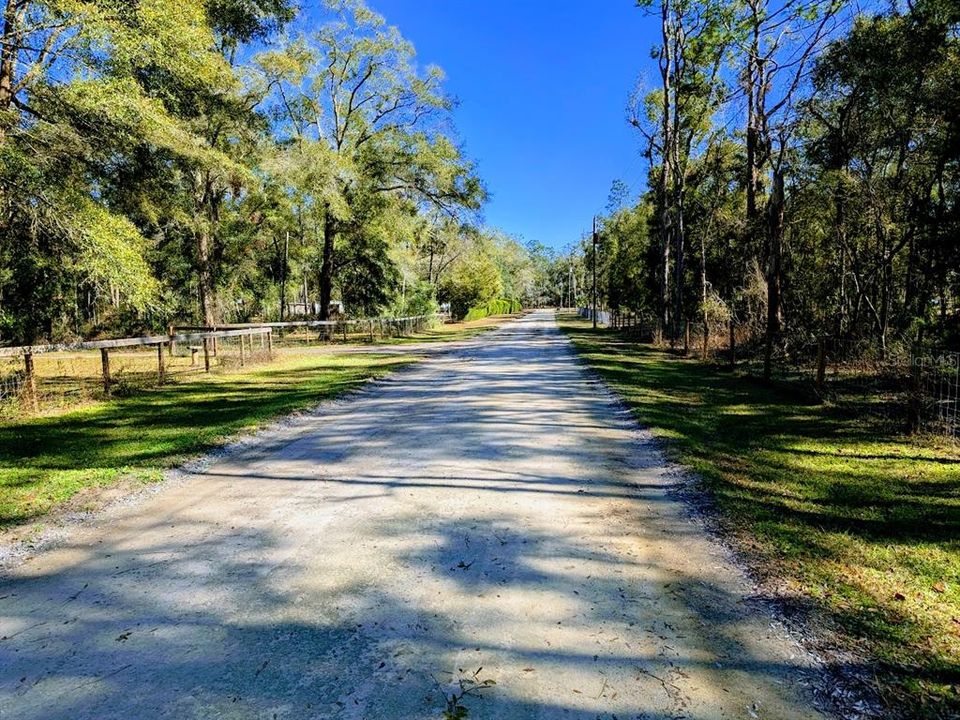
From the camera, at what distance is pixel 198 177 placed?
2073 cm

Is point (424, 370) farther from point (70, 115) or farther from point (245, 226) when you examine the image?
point (245, 226)

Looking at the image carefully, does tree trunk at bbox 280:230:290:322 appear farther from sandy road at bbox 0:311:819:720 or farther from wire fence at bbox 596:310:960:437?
sandy road at bbox 0:311:819:720

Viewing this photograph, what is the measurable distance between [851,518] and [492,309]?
70.8 m

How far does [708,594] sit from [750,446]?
3904 mm

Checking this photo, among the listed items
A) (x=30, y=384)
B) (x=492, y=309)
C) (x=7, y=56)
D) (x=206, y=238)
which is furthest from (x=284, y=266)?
(x=492, y=309)

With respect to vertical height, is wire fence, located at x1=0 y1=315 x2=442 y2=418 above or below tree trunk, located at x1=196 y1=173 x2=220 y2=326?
below

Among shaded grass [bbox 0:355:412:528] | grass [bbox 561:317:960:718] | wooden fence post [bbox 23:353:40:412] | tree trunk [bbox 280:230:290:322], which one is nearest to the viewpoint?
grass [bbox 561:317:960:718]

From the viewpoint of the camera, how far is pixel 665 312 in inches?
899

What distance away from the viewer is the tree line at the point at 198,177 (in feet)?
32.4

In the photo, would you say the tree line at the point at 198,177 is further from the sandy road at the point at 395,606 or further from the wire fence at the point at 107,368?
the sandy road at the point at 395,606

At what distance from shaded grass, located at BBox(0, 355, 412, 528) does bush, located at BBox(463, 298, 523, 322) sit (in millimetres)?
43378

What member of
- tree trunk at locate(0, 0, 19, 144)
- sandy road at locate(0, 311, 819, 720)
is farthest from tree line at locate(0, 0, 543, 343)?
sandy road at locate(0, 311, 819, 720)

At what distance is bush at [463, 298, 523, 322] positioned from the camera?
192ft

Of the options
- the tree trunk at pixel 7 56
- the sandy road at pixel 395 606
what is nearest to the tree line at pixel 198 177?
the tree trunk at pixel 7 56
